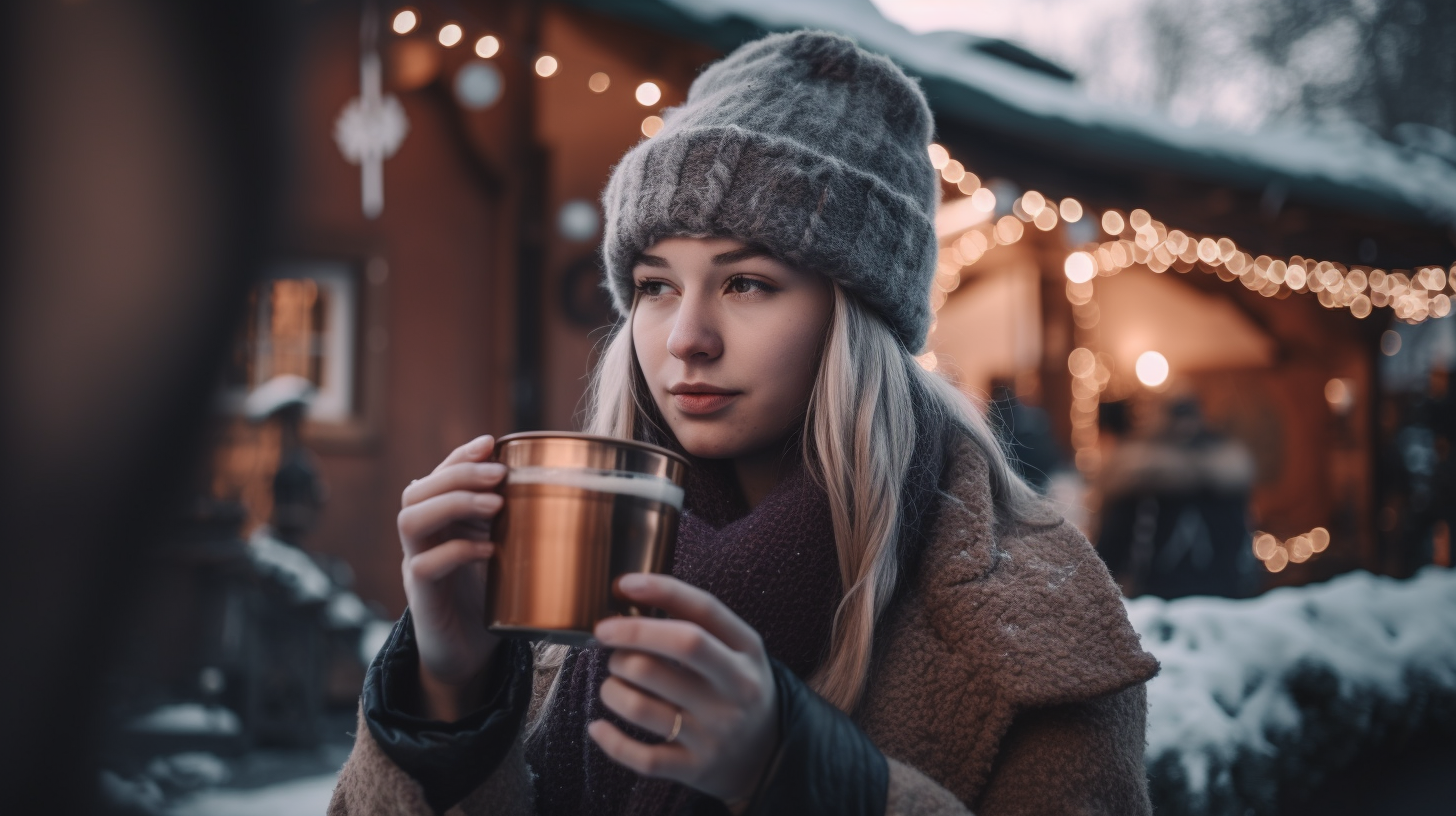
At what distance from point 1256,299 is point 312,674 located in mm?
9940

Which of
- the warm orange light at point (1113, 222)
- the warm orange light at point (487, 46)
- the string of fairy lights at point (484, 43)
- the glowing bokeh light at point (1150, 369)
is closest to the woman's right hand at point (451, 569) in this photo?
the string of fairy lights at point (484, 43)

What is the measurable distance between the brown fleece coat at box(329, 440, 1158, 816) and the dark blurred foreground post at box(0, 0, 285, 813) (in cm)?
38

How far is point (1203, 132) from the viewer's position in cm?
747

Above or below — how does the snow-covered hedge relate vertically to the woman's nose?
below

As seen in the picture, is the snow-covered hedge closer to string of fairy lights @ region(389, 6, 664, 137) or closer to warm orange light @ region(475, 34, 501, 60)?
string of fairy lights @ region(389, 6, 664, 137)

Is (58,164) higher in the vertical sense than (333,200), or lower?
lower

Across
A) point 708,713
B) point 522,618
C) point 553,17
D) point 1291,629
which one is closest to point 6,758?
point 522,618

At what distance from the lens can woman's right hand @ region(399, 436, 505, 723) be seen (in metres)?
0.96

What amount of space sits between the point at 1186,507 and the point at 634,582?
18.0 ft

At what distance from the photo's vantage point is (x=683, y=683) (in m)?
0.85

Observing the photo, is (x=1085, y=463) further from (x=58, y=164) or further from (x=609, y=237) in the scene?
(x=58, y=164)

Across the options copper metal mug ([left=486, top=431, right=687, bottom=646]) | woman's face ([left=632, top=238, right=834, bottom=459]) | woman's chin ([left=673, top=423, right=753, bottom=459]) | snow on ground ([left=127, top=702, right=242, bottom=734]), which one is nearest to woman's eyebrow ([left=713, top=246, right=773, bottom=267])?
woman's face ([left=632, top=238, right=834, bottom=459])

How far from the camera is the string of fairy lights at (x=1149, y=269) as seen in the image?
7.31 metres

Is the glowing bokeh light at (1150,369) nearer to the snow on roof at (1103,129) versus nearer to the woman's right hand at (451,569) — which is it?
the snow on roof at (1103,129)
